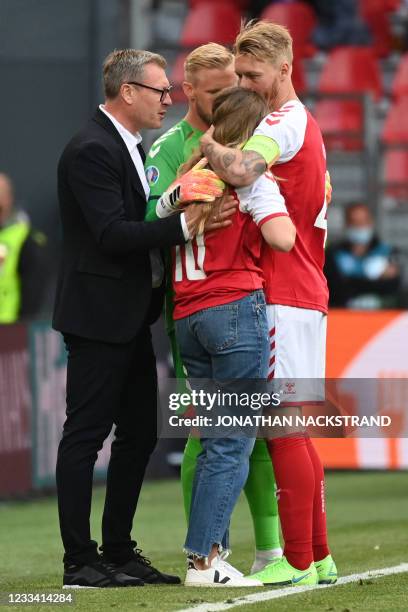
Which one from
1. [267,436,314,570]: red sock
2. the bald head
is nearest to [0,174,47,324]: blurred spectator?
the bald head

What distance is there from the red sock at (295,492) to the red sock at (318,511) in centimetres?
11

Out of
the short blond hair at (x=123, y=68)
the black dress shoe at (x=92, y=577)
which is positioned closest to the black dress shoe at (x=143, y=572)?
the black dress shoe at (x=92, y=577)

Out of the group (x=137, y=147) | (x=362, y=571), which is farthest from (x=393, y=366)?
(x=137, y=147)

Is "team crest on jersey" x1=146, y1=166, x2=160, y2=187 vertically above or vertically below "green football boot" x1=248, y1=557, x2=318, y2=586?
above

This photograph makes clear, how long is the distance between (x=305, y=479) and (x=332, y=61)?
9.81m

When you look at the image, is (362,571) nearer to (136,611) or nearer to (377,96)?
(136,611)

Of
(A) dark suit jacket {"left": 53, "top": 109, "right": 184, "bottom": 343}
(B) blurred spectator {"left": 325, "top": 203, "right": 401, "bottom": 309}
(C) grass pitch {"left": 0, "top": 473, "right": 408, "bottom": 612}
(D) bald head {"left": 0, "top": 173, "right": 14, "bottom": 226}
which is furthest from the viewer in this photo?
(B) blurred spectator {"left": 325, "top": 203, "right": 401, "bottom": 309}

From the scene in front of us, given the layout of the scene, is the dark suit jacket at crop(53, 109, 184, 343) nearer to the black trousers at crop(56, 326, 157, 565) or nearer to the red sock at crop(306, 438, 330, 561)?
the black trousers at crop(56, 326, 157, 565)

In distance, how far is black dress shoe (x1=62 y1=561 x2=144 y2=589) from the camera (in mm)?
5664

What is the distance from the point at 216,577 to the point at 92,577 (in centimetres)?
47

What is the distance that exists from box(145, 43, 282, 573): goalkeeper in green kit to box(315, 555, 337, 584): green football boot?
0.78ft

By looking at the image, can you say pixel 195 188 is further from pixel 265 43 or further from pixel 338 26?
pixel 338 26

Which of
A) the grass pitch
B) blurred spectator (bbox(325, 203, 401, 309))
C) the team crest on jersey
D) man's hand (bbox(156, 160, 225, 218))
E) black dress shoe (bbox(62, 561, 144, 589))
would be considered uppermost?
the team crest on jersey

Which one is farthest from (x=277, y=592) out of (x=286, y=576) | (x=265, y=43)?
(x=265, y=43)
